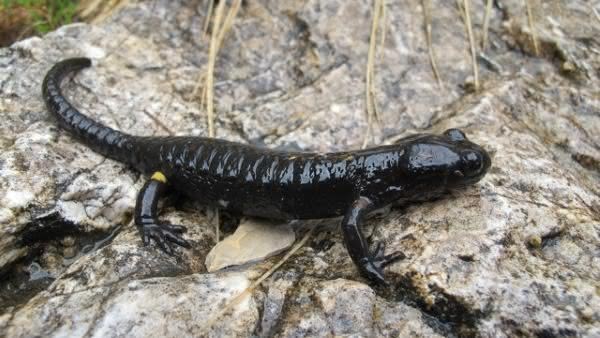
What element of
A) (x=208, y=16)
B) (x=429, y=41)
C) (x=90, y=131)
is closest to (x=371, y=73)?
(x=429, y=41)

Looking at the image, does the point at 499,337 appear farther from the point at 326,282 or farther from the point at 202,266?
the point at 202,266

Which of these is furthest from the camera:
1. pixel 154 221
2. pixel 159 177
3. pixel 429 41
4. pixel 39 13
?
pixel 39 13

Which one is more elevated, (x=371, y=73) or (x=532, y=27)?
(x=532, y=27)

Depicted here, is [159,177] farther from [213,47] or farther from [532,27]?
[532,27]

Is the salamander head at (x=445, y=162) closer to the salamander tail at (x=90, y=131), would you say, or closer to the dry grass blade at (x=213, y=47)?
the dry grass blade at (x=213, y=47)

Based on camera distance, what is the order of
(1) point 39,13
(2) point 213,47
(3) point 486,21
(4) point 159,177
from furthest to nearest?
(1) point 39,13 < (3) point 486,21 < (2) point 213,47 < (4) point 159,177

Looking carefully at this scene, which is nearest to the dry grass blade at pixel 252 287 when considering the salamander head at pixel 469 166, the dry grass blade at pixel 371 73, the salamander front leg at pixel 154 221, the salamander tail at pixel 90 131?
the salamander front leg at pixel 154 221

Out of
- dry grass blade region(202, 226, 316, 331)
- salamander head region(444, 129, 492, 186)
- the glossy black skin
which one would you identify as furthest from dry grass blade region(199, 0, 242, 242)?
salamander head region(444, 129, 492, 186)
